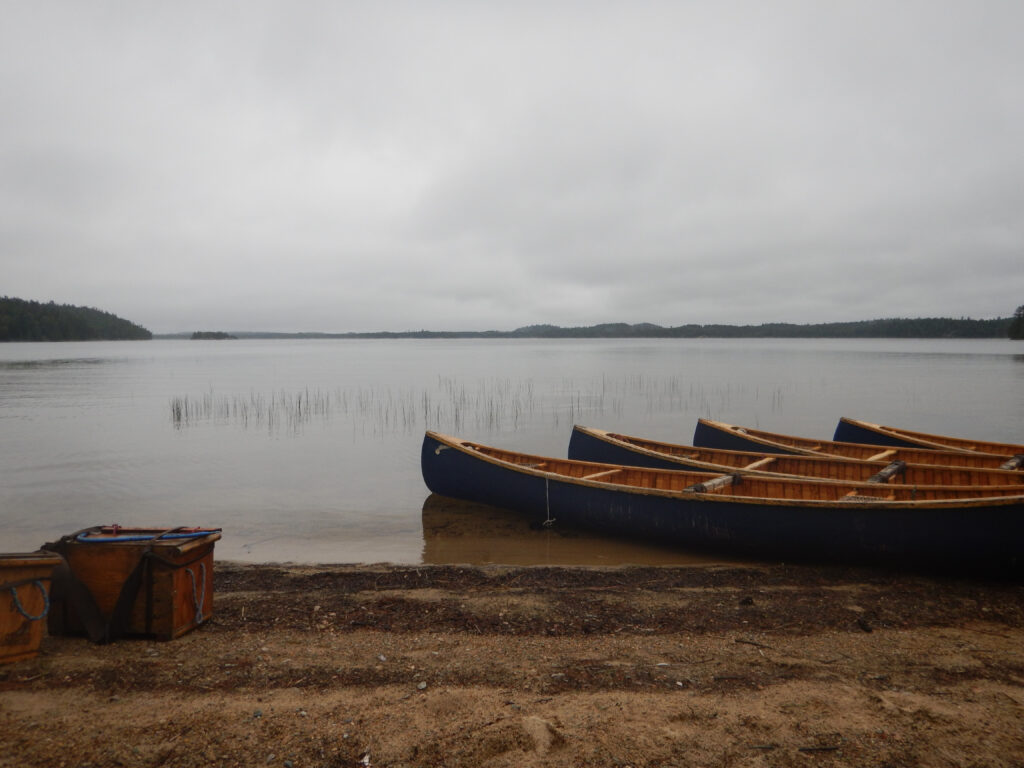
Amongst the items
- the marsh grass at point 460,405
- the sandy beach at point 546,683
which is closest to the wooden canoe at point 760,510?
the sandy beach at point 546,683

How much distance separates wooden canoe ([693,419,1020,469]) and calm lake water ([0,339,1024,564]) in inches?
191

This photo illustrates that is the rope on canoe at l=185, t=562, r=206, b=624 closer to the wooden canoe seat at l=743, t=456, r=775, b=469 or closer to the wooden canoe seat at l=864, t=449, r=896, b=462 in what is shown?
the wooden canoe seat at l=743, t=456, r=775, b=469

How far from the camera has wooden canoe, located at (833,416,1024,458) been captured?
1162 centimetres

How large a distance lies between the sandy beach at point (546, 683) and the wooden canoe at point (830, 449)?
527cm

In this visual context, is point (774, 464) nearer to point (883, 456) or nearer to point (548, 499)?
point (883, 456)

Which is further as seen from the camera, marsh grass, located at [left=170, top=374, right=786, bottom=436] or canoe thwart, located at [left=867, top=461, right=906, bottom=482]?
marsh grass, located at [left=170, top=374, right=786, bottom=436]

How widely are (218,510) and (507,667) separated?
8757 millimetres

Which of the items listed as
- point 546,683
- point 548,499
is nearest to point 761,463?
point 548,499

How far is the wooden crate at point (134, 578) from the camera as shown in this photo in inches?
185

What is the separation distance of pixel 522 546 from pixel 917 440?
8843 millimetres

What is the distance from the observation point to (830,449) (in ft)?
40.0

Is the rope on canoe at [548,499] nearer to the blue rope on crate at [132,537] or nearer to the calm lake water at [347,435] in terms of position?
the calm lake water at [347,435]

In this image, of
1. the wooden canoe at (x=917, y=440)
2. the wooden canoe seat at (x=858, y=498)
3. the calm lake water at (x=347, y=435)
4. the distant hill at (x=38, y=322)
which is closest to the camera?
the wooden canoe seat at (x=858, y=498)

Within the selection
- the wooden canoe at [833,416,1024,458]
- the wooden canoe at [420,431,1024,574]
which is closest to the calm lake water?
the wooden canoe at [420,431,1024,574]
